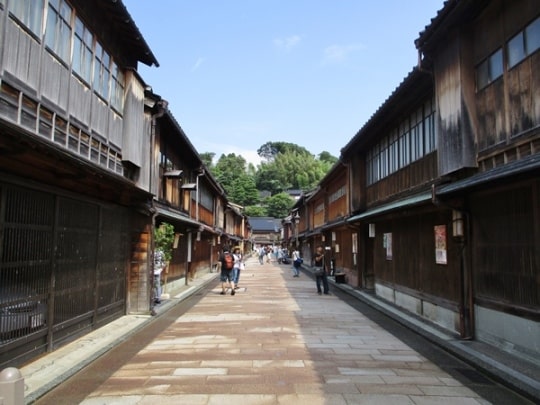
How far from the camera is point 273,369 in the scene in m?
8.14

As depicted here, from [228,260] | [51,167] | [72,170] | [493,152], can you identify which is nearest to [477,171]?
[493,152]

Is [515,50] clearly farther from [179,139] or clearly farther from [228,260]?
[179,139]

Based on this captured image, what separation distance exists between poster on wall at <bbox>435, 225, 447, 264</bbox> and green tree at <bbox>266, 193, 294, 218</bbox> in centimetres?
10134

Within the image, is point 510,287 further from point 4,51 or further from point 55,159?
point 4,51

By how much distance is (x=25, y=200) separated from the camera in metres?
7.96

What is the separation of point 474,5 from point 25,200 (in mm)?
9557

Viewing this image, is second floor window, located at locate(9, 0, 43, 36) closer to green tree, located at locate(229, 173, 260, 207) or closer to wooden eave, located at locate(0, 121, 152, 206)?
wooden eave, located at locate(0, 121, 152, 206)

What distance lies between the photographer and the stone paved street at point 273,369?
6668mm

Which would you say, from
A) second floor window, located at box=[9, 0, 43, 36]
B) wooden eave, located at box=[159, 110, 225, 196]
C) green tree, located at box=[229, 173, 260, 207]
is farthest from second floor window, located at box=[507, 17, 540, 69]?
green tree, located at box=[229, 173, 260, 207]

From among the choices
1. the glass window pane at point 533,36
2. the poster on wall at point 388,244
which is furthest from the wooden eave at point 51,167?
the poster on wall at point 388,244

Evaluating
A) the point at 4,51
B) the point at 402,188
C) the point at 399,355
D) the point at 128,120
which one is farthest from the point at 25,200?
the point at 402,188

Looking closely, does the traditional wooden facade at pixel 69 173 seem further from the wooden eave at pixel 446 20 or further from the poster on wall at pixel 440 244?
the poster on wall at pixel 440 244

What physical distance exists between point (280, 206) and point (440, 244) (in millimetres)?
102096

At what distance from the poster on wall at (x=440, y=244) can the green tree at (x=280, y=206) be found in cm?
10134
